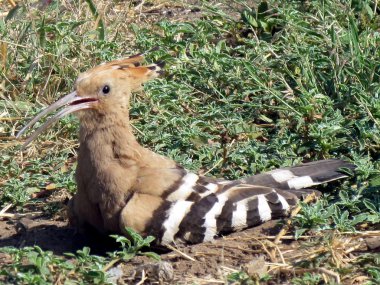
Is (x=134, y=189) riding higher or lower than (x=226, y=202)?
higher

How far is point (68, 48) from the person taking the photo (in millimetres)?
5594

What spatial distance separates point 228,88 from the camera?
5.49 metres

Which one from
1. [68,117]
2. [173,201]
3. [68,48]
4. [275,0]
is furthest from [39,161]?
[275,0]

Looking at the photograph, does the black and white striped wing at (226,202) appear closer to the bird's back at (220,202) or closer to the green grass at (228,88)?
the bird's back at (220,202)

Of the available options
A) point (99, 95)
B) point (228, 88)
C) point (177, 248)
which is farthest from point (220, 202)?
point (228, 88)

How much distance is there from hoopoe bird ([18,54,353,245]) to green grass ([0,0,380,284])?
27 cm

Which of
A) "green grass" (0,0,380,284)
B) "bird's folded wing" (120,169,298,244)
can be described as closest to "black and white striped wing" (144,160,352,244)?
"bird's folded wing" (120,169,298,244)

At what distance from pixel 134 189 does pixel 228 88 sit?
4.77 ft

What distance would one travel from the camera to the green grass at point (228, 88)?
4809 mm

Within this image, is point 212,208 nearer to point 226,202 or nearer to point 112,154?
point 226,202

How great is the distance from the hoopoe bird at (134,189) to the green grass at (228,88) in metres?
0.27

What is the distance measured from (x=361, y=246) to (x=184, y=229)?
2.37ft

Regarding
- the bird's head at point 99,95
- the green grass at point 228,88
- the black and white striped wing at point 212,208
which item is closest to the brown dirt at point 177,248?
the black and white striped wing at point 212,208

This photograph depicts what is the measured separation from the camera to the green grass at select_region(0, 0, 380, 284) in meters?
4.81
